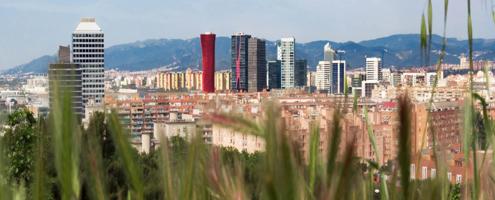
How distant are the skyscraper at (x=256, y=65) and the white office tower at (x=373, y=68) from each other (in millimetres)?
9355

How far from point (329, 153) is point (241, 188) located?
0.05m

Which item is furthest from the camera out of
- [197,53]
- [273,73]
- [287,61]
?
[197,53]

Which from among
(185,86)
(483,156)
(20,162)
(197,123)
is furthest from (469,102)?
(185,86)

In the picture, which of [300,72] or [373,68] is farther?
[373,68]

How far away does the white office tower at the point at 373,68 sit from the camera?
65.1 meters

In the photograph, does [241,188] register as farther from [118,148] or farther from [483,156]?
[483,156]

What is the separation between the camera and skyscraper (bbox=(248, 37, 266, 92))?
62.4 meters

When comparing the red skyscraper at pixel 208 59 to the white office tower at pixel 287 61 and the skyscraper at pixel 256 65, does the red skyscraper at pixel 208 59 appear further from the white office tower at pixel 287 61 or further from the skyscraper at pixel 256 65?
the white office tower at pixel 287 61

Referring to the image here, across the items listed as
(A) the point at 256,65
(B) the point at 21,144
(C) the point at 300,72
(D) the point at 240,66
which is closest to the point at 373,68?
(C) the point at 300,72

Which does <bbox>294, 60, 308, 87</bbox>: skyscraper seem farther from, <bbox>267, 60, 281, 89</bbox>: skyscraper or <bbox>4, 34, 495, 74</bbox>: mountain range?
<bbox>4, 34, 495, 74</bbox>: mountain range

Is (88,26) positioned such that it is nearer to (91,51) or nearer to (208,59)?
(91,51)

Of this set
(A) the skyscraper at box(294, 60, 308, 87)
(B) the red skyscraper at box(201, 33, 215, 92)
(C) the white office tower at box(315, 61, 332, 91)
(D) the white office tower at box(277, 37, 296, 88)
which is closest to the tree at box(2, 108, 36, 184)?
(B) the red skyscraper at box(201, 33, 215, 92)

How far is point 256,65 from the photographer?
6328cm

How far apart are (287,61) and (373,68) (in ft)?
25.6
